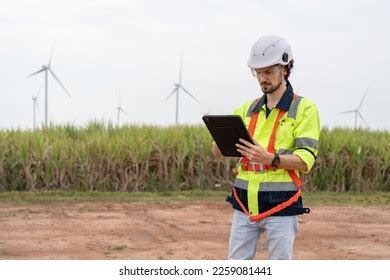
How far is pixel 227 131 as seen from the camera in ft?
11.5

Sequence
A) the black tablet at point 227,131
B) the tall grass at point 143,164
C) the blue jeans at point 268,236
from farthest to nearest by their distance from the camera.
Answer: the tall grass at point 143,164 < the blue jeans at point 268,236 < the black tablet at point 227,131

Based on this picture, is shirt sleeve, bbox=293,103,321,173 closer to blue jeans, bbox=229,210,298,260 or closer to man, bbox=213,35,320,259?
man, bbox=213,35,320,259

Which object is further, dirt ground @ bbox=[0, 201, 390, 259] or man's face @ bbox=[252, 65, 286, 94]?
dirt ground @ bbox=[0, 201, 390, 259]

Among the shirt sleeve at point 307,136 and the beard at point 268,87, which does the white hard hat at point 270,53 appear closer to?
the beard at point 268,87

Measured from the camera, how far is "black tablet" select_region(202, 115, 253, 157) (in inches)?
135

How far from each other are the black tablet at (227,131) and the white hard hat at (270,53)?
0.30 m

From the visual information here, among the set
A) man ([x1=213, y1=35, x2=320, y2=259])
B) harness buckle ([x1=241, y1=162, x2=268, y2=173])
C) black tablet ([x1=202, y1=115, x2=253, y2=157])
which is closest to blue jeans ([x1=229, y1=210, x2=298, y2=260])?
man ([x1=213, y1=35, x2=320, y2=259])

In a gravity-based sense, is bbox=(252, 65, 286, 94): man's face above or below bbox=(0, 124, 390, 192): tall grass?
above

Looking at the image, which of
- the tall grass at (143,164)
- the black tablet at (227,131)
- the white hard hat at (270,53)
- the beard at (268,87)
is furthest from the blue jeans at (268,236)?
the tall grass at (143,164)

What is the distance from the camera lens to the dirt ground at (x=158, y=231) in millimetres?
7652

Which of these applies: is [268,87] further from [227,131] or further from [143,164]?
[143,164]

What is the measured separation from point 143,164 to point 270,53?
1045cm

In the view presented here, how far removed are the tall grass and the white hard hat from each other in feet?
33.7

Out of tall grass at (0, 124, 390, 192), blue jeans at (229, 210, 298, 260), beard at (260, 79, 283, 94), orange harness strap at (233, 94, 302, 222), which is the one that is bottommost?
tall grass at (0, 124, 390, 192)
